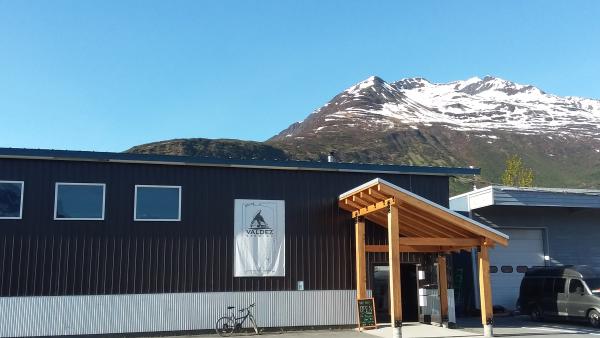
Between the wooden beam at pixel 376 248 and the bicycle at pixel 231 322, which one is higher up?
the wooden beam at pixel 376 248

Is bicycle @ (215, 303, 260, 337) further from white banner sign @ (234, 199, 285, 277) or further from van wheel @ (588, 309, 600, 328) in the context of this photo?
van wheel @ (588, 309, 600, 328)

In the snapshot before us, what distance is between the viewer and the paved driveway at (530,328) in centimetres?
1593

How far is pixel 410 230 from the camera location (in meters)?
18.5

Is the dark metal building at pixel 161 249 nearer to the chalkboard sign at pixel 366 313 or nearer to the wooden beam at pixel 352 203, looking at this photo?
the chalkboard sign at pixel 366 313

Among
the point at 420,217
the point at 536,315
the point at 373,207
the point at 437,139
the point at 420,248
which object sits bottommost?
the point at 536,315

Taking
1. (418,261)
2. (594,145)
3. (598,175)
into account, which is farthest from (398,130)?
(418,261)

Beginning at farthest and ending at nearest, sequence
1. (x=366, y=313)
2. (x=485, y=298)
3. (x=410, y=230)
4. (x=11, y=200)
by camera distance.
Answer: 1. (x=410, y=230)
2. (x=366, y=313)
3. (x=11, y=200)
4. (x=485, y=298)

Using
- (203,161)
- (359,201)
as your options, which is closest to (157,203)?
(203,161)

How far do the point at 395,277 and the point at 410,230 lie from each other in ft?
13.1

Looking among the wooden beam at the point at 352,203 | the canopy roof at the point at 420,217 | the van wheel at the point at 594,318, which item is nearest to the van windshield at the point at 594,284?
the van wheel at the point at 594,318

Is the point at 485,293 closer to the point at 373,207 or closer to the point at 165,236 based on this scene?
the point at 373,207

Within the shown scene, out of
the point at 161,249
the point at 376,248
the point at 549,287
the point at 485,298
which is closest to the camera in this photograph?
the point at 485,298

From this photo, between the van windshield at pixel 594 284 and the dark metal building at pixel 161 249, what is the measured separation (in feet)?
21.3

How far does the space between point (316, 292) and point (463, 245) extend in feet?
14.7
